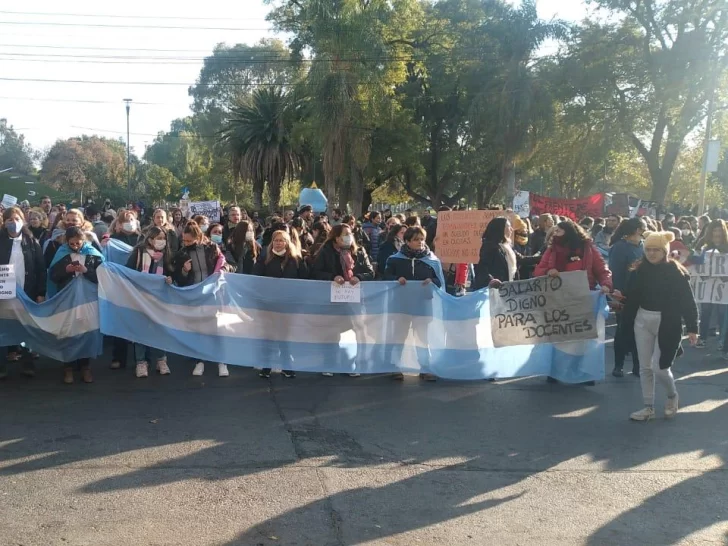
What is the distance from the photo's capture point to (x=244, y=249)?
425 inches

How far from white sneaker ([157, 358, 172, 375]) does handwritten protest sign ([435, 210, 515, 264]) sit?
4.57 meters

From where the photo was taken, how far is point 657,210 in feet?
88.6

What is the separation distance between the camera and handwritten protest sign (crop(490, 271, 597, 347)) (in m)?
8.34

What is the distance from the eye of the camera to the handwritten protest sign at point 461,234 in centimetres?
1134

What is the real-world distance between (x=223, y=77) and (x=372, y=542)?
69.0 metres

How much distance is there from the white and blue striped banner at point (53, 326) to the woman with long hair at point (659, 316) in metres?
5.65

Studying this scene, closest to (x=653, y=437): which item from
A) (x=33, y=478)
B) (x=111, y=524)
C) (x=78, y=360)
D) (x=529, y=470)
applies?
(x=529, y=470)

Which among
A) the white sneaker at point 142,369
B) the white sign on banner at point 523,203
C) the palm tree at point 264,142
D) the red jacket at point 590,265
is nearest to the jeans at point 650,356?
the red jacket at point 590,265

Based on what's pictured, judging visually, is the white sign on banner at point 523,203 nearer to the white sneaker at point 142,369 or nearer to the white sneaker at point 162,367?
the white sneaker at point 162,367

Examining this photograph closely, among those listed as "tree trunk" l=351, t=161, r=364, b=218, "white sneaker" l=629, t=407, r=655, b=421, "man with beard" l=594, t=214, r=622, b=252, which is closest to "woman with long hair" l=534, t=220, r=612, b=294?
"white sneaker" l=629, t=407, r=655, b=421

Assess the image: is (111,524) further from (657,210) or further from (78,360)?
(657,210)

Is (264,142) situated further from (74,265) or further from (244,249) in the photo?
(74,265)

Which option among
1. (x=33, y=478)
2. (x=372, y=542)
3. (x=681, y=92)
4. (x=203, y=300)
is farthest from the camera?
(x=681, y=92)

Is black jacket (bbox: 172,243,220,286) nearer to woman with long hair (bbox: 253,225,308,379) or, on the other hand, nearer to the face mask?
woman with long hair (bbox: 253,225,308,379)
